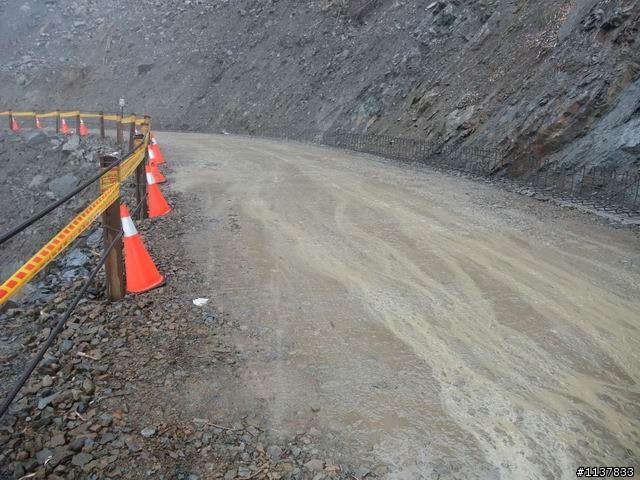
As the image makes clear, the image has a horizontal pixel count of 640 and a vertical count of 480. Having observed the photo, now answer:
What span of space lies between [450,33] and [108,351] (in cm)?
1936

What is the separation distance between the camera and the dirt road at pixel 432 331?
3598mm

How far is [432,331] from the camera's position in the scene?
5.03m

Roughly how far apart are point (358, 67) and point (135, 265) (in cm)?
2087

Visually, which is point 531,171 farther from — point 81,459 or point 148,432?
point 81,459

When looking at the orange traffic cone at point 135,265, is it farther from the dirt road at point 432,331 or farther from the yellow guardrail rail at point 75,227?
the dirt road at point 432,331

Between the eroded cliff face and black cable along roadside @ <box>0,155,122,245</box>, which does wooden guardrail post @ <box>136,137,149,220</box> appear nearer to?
black cable along roadside @ <box>0,155,122,245</box>

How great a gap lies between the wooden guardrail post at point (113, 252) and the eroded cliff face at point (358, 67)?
9.63 m

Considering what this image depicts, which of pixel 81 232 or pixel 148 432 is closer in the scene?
pixel 148 432

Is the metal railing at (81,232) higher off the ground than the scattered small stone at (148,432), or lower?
higher

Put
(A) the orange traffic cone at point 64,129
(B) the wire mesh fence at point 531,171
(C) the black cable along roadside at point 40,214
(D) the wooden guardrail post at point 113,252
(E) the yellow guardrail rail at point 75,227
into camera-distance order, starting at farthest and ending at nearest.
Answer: (A) the orange traffic cone at point 64,129 → (B) the wire mesh fence at point 531,171 → (D) the wooden guardrail post at point 113,252 → (E) the yellow guardrail rail at point 75,227 → (C) the black cable along roadside at point 40,214

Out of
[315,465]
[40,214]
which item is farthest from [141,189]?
[315,465]

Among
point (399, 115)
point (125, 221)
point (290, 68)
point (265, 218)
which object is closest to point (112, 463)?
point (125, 221)

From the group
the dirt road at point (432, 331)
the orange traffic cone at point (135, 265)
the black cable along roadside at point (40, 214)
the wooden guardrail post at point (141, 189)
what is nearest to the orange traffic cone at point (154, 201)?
the wooden guardrail post at point (141, 189)

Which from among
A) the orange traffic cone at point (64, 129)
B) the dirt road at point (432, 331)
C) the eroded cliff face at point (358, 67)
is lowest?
the dirt road at point (432, 331)
